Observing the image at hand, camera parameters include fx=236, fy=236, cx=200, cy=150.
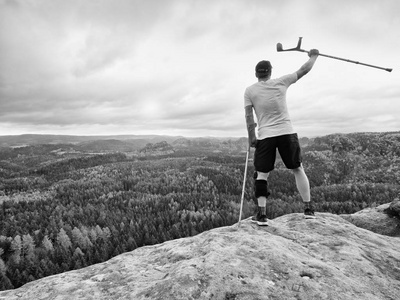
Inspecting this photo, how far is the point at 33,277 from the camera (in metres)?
6.62

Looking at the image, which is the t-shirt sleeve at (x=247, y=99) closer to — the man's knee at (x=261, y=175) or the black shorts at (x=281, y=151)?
the black shorts at (x=281, y=151)

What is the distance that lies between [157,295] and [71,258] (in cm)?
594

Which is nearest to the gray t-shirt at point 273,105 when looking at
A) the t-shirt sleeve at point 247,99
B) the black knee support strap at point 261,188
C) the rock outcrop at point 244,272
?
the t-shirt sleeve at point 247,99

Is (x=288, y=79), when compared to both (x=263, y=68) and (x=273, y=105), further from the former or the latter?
(x=273, y=105)

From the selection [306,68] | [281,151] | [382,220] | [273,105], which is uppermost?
[306,68]

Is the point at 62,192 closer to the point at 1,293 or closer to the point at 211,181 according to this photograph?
the point at 211,181

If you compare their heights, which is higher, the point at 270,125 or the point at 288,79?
the point at 288,79

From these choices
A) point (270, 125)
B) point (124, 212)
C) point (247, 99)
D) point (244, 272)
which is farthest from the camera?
point (124, 212)

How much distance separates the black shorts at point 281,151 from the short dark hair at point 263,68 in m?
1.64

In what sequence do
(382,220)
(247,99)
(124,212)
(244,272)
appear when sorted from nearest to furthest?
1. (244,272)
2. (247,99)
3. (382,220)
4. (124,212)

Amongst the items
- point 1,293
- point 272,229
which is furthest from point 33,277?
point 272,229

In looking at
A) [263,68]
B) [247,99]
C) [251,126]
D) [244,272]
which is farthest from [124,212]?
[244,272]

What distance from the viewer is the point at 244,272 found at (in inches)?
137

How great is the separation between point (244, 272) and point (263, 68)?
4.64 m
